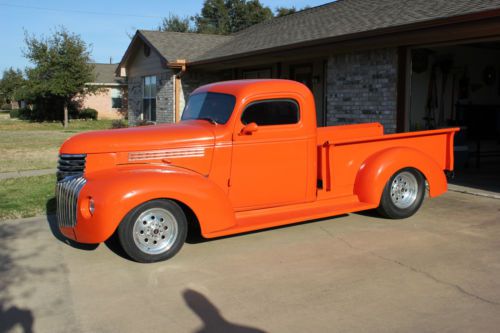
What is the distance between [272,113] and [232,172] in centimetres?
93

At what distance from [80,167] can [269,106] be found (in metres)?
2.32

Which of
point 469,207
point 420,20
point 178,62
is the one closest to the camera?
point 469,207

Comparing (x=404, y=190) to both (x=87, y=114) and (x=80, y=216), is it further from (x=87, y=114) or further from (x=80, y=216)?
(x=87, y=114)

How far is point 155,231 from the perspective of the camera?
510 cm

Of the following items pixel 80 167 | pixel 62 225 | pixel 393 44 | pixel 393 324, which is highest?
pixel 393 44

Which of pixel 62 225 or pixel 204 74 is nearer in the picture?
pixel 62 225

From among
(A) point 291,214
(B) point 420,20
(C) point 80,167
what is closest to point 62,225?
(C) point 80,167

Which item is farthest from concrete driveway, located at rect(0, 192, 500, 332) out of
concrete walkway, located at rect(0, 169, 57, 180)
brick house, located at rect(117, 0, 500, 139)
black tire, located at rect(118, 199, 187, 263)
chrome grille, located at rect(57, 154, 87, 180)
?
concrete walkway, located at rect(0, 169, 57, 180)

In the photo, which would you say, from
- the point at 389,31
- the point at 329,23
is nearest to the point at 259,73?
the point at 329,23

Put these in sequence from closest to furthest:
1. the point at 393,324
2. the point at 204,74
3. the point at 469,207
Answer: the point at 393,324 < the point at 469,207 < the point at 204,74

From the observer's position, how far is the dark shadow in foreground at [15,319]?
12.3ft

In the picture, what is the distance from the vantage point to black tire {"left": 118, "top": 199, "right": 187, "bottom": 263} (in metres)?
4.94

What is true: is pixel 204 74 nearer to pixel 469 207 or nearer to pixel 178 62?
pixel 178 62

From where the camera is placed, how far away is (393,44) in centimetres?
→ 1029
